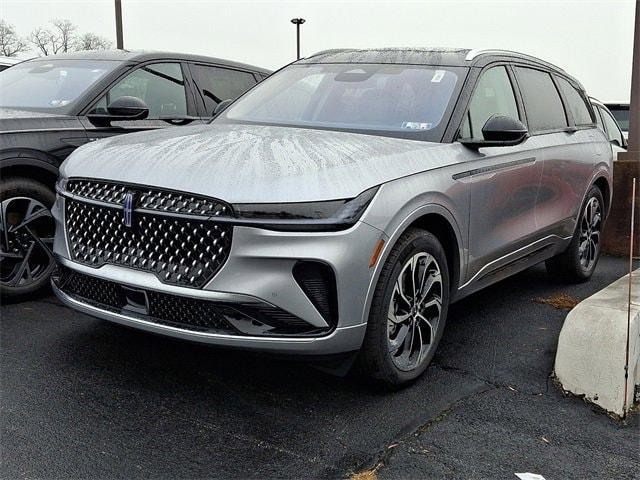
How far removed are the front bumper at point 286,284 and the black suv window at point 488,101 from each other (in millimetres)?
1399

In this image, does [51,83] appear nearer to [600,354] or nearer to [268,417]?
[268,417]

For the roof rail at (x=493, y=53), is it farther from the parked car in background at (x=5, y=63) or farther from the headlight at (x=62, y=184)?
the parked car in background at (x=5, y=63)

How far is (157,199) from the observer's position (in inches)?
123

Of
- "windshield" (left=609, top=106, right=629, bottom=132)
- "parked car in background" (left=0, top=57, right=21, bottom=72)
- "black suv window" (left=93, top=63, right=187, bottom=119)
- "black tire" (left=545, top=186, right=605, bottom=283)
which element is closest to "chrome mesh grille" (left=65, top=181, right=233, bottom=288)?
"black suv window" (left=93, top=63, right=187, bottom=119)

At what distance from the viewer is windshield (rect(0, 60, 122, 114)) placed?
206 inches

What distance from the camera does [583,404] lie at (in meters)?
3.56

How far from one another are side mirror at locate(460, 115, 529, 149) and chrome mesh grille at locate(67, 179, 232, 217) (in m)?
1.66

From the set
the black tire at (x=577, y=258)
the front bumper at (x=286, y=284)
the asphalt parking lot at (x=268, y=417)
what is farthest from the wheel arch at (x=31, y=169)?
the black tire at (x=577, y=258)

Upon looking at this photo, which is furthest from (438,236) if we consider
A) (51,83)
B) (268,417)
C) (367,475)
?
(51,83)

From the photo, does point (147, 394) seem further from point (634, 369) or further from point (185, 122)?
point (185, 122)

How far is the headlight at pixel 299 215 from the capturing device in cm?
295

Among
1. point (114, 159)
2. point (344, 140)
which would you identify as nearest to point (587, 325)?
point (344, 140)

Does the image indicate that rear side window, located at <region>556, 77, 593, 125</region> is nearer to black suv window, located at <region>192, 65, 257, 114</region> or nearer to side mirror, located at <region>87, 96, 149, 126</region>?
black suv window, located at <region>192, 65, 257, 114</region>

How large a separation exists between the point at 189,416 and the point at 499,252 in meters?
2.18
